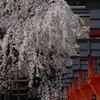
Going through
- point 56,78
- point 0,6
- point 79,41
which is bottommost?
point 56,78

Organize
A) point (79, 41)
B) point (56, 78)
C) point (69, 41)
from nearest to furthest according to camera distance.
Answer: point (79, 41) → point (69, 41) → point (56, 78)

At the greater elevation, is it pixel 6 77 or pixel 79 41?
pixel 79 41

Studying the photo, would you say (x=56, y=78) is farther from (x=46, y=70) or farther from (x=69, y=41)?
(x=69, y=41)

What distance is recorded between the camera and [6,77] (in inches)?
846

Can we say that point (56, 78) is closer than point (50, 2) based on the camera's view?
No

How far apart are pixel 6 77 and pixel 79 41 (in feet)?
36.4

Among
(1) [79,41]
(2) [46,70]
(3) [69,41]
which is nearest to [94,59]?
(1) [79,41]

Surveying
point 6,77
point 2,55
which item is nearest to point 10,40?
point 2,55

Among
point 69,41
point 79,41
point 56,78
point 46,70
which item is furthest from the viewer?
point 56,78

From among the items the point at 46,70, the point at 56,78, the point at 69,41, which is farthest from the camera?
the point at 56,78

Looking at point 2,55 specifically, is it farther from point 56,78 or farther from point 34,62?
point 56,78

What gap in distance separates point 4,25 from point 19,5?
1.08m

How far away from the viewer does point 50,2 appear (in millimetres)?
20906

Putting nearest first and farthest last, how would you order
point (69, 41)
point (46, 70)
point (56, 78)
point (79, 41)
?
point (79, 41) < point (69, 41) < point (46, 70) < point (56, 78)
